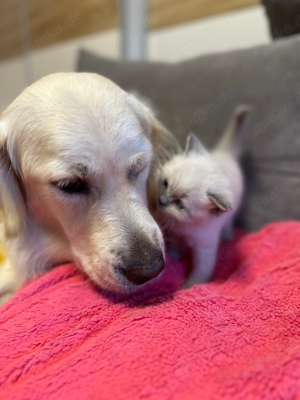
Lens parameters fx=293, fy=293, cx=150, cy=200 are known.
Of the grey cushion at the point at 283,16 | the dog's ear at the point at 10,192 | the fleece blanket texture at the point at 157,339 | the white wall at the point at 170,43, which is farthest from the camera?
the white wall at the point at 170,43

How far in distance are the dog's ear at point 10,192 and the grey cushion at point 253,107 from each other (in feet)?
3.06

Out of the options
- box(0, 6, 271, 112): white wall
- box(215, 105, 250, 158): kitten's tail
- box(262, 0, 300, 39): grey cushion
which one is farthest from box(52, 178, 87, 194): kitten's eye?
box(262, 0, 300, 39): grey cushion

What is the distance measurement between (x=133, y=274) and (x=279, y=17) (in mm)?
1431

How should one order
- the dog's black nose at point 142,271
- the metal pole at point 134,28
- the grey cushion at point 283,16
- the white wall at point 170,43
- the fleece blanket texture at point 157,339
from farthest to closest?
the metal pole at point 134,28
the white wall at point 170,43
the grey cushion at point 283,16
the dog's black nose at point 142,271
the fleece blanket texture at point 157,339

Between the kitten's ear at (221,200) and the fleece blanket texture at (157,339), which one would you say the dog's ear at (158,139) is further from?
the fleece blanket texture at (157,339)

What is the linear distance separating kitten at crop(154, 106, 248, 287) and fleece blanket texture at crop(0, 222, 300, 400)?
161 mm

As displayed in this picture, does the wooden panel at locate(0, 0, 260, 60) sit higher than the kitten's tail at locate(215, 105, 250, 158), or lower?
higher

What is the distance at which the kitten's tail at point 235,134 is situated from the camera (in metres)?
1.42

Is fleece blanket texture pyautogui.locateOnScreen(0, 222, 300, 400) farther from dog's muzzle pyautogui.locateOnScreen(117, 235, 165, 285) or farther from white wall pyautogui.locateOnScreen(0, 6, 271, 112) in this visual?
white wall pyautogui.locateOnScreen(0, 6, 271, 112)

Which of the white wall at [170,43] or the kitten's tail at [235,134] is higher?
the white wall at [170,43]

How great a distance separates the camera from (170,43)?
2428 millimetres

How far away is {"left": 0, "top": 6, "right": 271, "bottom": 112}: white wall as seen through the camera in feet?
6.48

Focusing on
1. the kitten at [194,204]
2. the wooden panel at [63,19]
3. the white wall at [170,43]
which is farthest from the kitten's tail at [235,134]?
the wooden panel at [63,19]

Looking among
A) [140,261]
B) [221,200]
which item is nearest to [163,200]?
[221,200]
